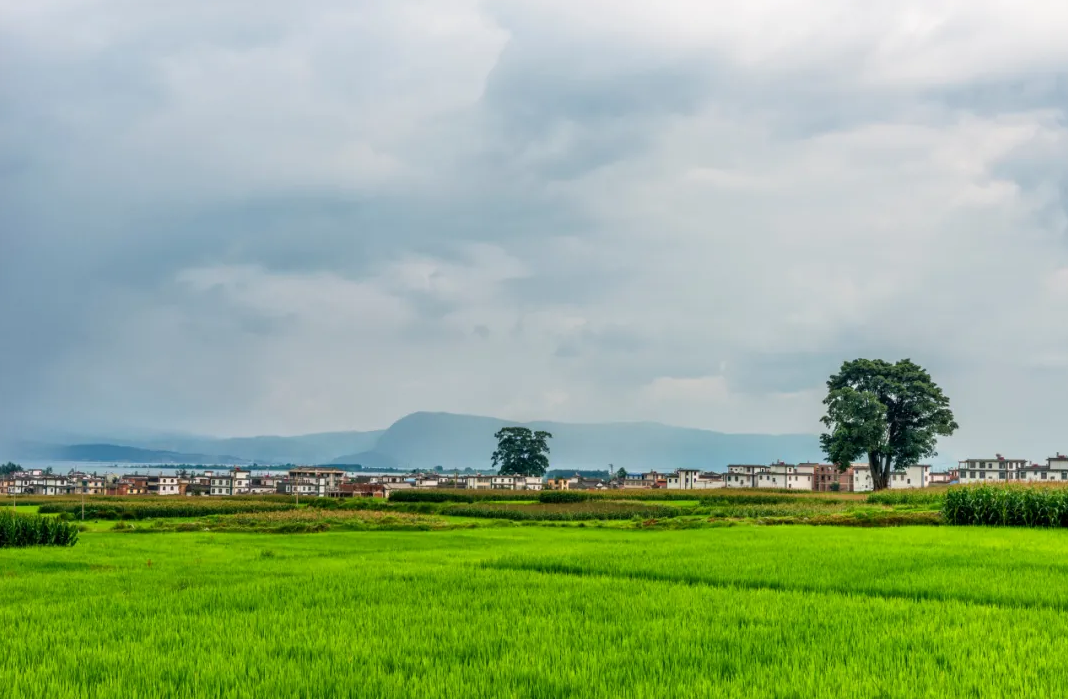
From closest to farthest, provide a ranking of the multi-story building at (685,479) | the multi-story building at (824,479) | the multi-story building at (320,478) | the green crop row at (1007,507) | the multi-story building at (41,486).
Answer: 1. the green crop row at (1007,507)
2. the multi-story building at (824,479)
3. the multi-story building at (320,478)
4. the multi-story building at (685,479)
5. the multi-story building at (41,486)

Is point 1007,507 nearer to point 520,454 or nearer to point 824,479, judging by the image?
point 824,479

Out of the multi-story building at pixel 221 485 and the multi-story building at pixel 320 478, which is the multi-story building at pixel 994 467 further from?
the multi-story building at pixel 221 485

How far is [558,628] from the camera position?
9.89 m

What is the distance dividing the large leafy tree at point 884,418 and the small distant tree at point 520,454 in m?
76.9

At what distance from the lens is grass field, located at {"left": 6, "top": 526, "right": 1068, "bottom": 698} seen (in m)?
7.38

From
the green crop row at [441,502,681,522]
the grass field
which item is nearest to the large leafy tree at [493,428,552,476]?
the green crop row at [441,502,681,522]

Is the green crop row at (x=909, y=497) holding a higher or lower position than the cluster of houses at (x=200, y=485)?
higher

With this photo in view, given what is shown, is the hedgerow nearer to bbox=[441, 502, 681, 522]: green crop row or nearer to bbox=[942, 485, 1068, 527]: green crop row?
bbox=[441, 502, 681, 522]: green crop row

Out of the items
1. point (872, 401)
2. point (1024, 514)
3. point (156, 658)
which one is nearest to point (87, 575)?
point (156, 658)

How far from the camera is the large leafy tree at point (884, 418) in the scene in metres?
80.5

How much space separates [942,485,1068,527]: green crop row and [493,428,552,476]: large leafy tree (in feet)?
391

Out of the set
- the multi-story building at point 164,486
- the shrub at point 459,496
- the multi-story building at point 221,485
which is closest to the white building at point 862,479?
the shrub at point 459,496

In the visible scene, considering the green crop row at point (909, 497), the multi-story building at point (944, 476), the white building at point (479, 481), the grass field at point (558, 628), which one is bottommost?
the white building at point (479, 481)

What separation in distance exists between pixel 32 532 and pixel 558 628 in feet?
88.7
